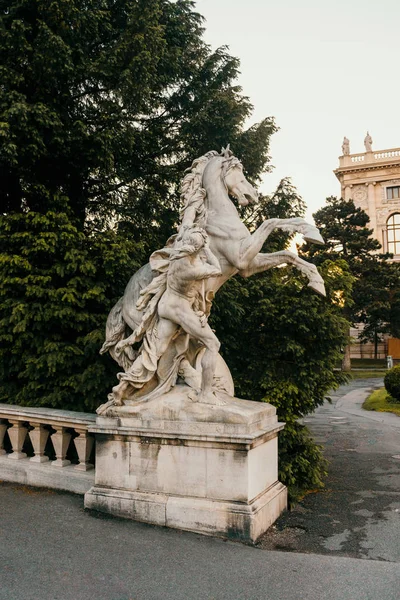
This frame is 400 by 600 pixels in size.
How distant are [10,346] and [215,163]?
4.37 m

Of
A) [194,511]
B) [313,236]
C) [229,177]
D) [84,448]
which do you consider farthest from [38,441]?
[313,236]

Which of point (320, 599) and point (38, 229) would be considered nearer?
point (320, 599)

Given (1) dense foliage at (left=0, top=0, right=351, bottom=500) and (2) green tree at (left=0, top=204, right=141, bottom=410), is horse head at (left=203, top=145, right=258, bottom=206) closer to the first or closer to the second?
(1) dense foliage at (left=0, top=0, right=351, bottom=500)

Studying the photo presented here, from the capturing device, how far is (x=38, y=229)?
8141mm

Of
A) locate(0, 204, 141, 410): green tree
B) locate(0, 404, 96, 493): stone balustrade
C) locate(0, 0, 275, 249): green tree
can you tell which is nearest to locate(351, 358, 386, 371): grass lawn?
locate(0, 0, 275, 249): green tree

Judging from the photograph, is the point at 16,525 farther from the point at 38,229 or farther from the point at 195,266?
the point at 38,229

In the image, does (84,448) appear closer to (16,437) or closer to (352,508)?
(16,437)

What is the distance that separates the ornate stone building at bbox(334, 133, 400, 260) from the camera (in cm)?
5069

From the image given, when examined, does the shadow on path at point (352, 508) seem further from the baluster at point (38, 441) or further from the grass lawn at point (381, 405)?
the grass lawn at point (381, 405)

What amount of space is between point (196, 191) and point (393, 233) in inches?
1949

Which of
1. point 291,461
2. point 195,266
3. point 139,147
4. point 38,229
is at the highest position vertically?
point 139,147

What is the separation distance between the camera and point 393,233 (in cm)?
5116

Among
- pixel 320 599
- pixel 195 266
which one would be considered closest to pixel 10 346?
pixel 195 266

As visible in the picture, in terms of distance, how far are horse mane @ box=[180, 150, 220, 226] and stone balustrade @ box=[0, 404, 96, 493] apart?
2544 mm
